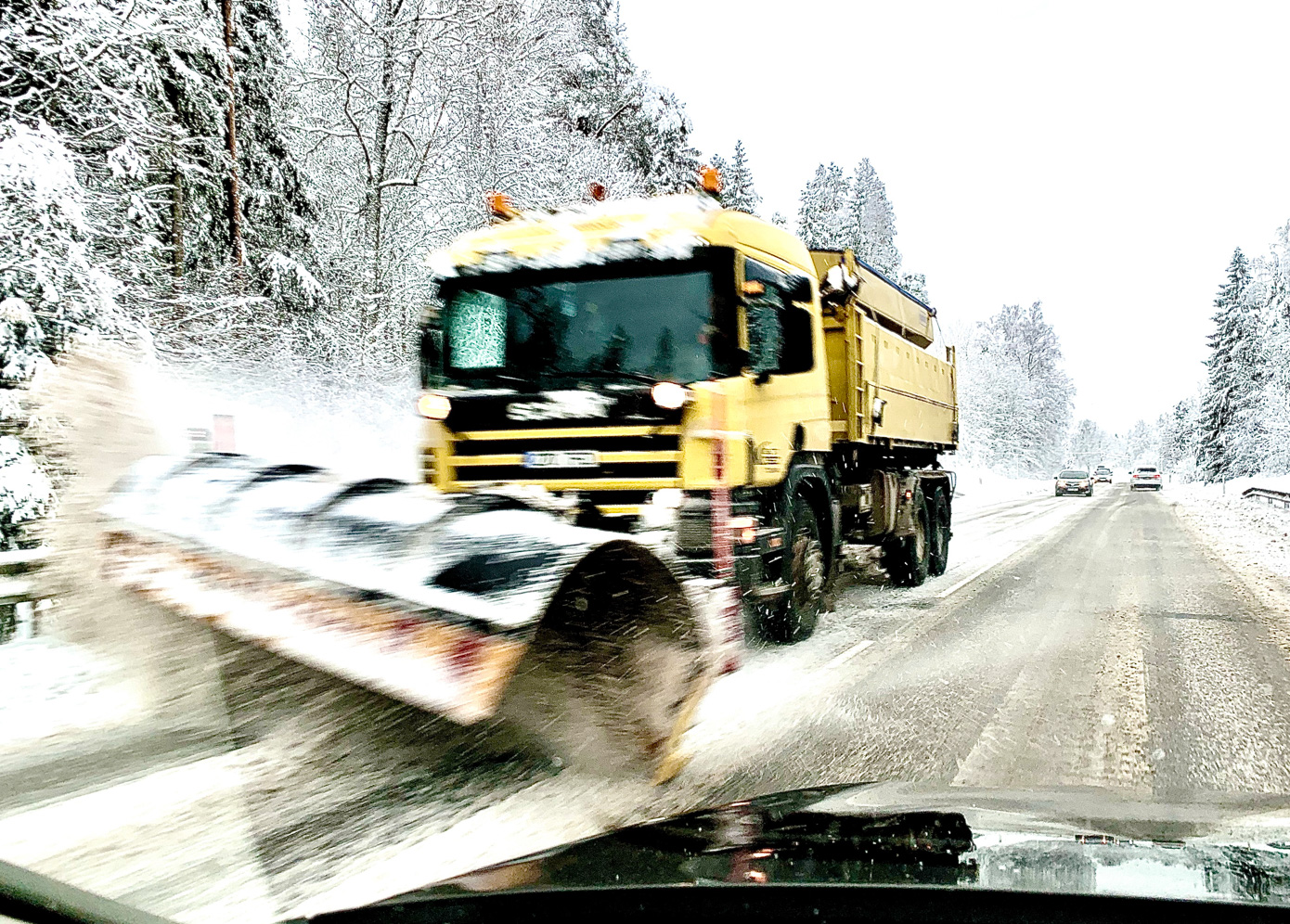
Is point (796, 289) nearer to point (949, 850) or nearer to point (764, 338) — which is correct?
point (764, 338)

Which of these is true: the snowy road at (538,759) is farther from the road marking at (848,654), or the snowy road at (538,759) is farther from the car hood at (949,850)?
the car hood at (949,850)

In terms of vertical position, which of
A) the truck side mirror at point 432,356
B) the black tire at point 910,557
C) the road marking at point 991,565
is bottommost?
the road marking at point 991,565

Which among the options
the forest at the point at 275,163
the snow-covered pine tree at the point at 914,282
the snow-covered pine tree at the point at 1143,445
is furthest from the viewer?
the snow-covered pine tree at the point at 1143,445

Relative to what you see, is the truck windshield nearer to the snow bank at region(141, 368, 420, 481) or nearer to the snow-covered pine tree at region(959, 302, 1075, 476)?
the snow bank at region(141, 368, 420, 481)

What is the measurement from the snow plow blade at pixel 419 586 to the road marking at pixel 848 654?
2386 millimetres

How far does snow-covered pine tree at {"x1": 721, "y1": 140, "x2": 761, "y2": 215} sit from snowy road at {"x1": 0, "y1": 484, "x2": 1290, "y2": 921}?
34.2m

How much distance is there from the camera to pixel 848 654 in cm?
705

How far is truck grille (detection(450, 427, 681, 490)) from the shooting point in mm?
5707

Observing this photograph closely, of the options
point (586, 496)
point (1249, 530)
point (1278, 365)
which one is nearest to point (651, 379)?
point (586, 496)

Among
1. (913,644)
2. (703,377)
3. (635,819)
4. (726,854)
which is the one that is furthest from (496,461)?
(726,854)

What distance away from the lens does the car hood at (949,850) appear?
6.23ft

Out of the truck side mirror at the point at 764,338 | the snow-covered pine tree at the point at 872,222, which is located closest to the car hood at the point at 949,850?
the truck side mirror at the point at 764,338

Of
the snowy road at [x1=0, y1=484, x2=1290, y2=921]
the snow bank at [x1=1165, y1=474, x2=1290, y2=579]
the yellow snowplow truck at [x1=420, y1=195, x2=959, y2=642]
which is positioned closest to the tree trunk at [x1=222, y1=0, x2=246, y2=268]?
the yellow snowplow truck at [x1=420, y1=195, x2=959, y2=642]

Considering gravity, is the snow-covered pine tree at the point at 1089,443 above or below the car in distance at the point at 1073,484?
above
